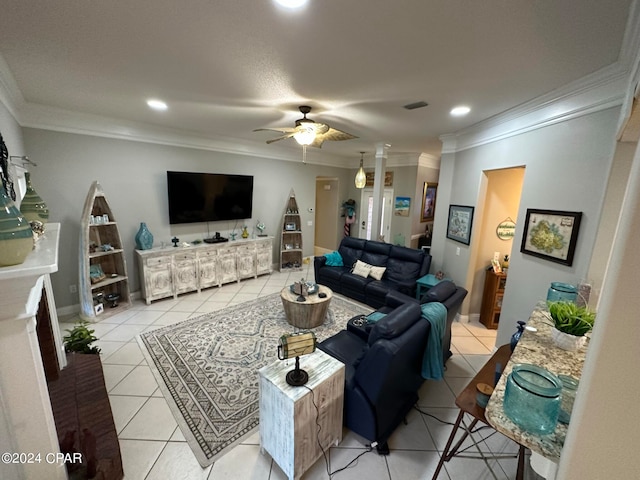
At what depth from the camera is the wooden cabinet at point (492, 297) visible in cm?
364

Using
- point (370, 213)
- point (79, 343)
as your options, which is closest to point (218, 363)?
point (79, 343)

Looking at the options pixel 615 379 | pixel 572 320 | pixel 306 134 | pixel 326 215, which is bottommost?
pixel 572 320

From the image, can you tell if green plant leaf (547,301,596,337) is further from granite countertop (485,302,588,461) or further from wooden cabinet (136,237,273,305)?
wooden cabinet (136,237,273,305)

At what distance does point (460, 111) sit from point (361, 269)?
2753 millimetres

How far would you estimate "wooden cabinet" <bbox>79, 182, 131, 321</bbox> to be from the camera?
3.44 metres

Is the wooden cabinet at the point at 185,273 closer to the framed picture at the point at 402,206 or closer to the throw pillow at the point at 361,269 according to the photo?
the throw pillow at the point at 361,269

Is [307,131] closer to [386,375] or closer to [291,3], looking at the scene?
[291,3]

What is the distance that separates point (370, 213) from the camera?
284 inches

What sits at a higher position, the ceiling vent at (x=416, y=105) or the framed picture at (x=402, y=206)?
the ceiling vent at (x=416, y=105)

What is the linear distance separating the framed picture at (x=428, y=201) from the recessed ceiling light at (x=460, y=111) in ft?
11.4

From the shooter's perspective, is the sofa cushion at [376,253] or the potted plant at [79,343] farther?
the sofa cushion at [376,253]

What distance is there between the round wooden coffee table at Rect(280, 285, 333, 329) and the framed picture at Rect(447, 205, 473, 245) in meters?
2.13

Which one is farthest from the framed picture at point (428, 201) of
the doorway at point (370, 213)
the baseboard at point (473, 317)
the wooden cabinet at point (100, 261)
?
the wooden cabinet at point (100, 261)

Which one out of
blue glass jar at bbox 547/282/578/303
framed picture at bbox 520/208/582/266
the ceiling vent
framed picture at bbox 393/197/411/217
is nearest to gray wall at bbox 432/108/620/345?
framed picture at bbox 520/208/582/266
